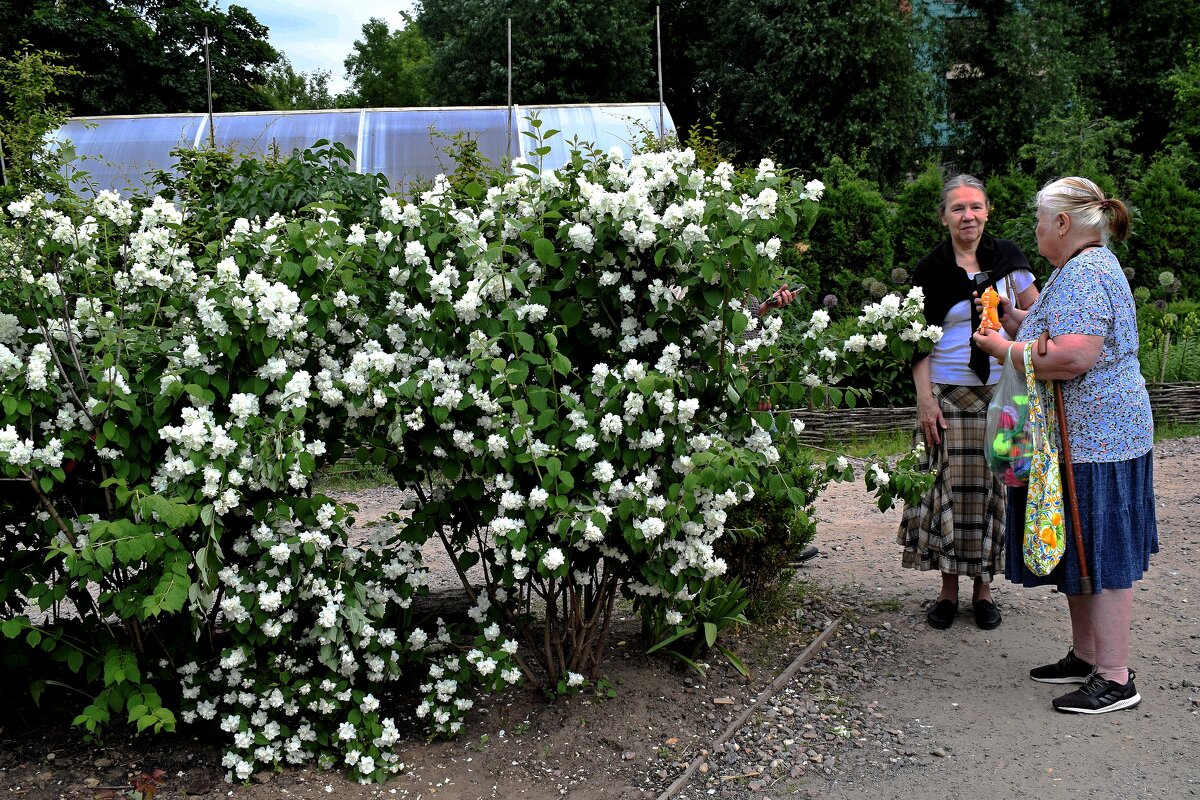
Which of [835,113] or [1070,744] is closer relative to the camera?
[1070,744]

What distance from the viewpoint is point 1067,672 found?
3787mm

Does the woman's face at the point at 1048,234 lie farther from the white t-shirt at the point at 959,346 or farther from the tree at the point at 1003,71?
the tree at the point at 1003,71

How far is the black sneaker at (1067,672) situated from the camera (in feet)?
12.3

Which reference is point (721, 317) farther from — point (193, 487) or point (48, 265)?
point (48, 265)

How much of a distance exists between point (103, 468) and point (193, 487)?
0.43 m

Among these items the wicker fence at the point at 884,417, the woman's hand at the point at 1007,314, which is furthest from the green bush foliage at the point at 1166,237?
the woman's hand at the point at 1007,314

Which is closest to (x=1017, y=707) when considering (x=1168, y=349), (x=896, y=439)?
(x=896, y=439)

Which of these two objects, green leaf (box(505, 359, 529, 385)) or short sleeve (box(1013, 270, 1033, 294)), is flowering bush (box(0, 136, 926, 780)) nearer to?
green leaf (box(505, 359, 529, 385))

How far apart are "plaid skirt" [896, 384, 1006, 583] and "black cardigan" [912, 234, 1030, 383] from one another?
16cm

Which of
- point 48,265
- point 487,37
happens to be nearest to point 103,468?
point 48,265

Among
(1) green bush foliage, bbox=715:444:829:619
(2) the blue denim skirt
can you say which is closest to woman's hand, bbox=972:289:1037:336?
(2) the blue denim skirt

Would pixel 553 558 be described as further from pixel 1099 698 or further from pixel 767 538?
pixel 1099 698

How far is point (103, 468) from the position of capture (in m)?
3.08

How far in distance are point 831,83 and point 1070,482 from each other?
69.0ft
